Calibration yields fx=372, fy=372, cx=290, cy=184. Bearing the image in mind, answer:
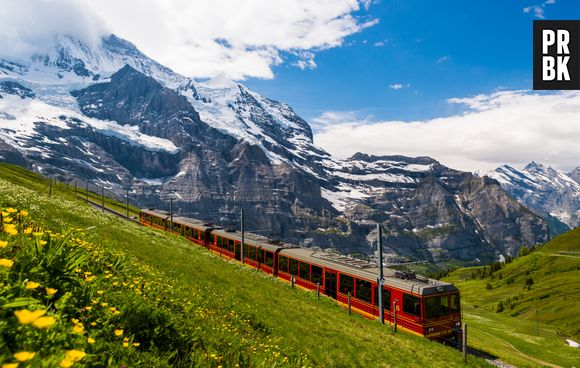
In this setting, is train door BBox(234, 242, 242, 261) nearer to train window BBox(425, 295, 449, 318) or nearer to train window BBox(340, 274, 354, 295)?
train window BBox(340, 274, 354, 295)

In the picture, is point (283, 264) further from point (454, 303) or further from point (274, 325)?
point (274, 325)

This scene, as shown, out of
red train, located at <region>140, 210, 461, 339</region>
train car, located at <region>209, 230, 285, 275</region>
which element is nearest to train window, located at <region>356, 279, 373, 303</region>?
red train, located at <region>140, 210, 461, 339</region>

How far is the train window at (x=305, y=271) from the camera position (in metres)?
33.5

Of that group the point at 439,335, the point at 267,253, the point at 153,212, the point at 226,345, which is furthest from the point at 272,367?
the point at 153,212

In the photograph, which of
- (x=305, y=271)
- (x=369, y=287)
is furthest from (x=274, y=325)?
(x=305, y=271)

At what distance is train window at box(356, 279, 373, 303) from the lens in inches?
1077

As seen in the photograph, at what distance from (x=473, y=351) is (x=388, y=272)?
7459 millimetres

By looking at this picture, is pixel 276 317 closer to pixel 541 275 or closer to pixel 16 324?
pixel 16 324

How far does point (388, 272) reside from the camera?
28.7 meters

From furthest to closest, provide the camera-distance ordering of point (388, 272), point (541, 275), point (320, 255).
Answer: point (541, 275) → point (320, 255) → point (388, 272)

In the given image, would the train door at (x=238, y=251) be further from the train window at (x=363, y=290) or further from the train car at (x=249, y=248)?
the train window at (x=363, y=290)

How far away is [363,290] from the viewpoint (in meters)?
27.8

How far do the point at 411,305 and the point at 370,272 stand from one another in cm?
414

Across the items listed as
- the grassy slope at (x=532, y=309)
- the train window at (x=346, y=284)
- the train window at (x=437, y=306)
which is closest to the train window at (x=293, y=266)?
the train window at (x=346, y=284)
